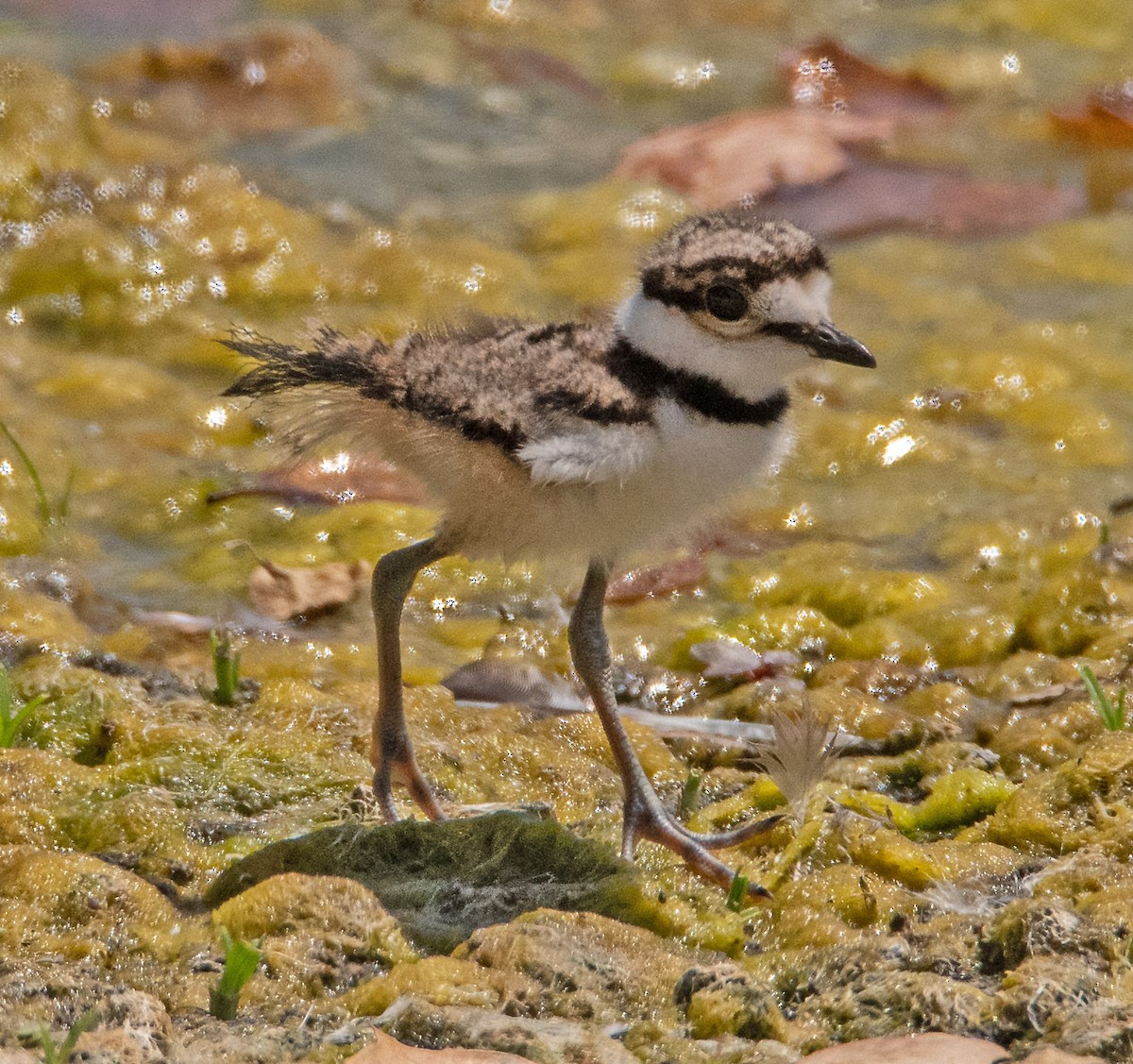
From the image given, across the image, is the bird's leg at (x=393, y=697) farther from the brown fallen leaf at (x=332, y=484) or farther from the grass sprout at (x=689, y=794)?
the brown fallen leaf at (x=332, y=484)

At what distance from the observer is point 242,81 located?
6199mm

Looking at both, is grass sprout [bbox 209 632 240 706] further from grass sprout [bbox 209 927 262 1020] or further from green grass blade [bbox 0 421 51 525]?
grass sprout [bbox 209 927 262 1020]

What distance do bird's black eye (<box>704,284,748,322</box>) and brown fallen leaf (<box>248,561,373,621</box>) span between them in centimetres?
142

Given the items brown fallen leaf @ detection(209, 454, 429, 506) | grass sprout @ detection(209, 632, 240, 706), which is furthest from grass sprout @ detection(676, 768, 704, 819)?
brown fallen leaf @ detection(209, 454, 429, 506)

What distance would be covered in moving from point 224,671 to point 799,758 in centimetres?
117

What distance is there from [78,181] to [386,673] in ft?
9.98

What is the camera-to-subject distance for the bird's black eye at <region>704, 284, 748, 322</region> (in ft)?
8.80

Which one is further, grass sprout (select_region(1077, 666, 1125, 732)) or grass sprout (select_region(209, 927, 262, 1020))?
grass sprout (select_region(1077, 666, 1125, 732))

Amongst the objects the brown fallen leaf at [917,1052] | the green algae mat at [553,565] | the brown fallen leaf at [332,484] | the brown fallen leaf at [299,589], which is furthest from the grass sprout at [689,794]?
the brown fallen leaf at [332,484]

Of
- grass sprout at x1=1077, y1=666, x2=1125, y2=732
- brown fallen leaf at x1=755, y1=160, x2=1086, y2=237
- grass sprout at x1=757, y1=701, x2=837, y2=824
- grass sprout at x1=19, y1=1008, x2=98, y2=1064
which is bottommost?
grass sprout at x1=19, y1=1008, x2=98, y2=1064

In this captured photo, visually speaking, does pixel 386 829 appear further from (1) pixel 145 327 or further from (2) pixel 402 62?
(2) pixel 402 62

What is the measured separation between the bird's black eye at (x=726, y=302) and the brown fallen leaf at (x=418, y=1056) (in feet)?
4.07

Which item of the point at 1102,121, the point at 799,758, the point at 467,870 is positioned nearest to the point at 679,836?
the point at 799,758

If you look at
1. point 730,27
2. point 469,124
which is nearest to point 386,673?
point 469,124
